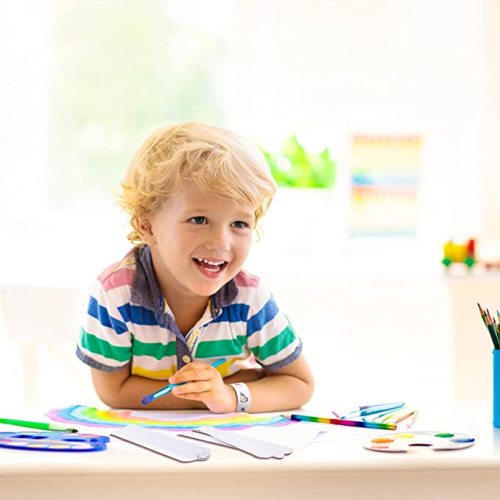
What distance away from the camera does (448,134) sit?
3064mm

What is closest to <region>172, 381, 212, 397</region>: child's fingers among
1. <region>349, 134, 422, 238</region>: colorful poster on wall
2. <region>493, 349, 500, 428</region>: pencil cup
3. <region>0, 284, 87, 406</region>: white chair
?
<region>493, 349, 500, 428</region>: pencil cup

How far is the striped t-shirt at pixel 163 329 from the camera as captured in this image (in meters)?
1.25

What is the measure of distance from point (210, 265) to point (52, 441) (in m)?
0.36

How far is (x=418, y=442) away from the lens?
0.92 metres

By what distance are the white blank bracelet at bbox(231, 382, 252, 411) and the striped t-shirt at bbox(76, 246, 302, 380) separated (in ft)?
0.34

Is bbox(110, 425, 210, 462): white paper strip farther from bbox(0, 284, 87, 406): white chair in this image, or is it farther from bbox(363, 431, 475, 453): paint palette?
bbox(0, 284, 87, 406): white chair

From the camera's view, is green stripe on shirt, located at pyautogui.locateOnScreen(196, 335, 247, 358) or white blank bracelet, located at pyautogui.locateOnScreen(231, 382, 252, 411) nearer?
white blank bracelet, located at pyautogui.locateOnScreen(231, 382, 252, 411)

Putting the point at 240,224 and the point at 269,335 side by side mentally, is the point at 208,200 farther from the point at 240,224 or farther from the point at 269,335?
the point at 269,335

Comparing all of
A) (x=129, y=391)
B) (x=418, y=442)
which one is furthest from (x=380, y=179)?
(x=418, y=442)

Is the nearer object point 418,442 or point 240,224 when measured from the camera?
point 418,442

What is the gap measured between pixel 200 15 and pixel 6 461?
249cm

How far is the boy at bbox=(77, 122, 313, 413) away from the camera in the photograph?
3.81 feet

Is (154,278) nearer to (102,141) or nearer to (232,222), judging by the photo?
(232,222)

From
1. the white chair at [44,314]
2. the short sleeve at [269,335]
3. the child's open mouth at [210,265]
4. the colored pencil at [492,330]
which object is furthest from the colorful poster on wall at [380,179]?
the colored pencil at [492,330]
